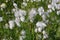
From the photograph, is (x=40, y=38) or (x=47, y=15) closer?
(x=40, y=38)

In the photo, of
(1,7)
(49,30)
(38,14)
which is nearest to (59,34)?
(49,30)

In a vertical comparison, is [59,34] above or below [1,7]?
below

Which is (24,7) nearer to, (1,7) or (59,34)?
(1,7)

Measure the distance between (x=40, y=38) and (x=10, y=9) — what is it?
3.42 feet

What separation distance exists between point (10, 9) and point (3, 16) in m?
0.27

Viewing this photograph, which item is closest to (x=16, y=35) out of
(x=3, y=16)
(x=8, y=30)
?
(x=8, y=30)

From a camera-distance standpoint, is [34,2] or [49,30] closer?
[49,30]

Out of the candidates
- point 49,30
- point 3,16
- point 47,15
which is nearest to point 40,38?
point 49,30

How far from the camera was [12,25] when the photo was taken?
5789mm

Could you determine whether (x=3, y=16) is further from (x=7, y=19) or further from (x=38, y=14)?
(x=38, y=14)

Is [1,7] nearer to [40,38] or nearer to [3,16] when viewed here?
[3,16]

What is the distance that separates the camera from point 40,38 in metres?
5.59

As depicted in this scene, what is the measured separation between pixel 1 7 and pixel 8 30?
2.33 feet

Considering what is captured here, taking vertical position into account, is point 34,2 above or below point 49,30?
above
